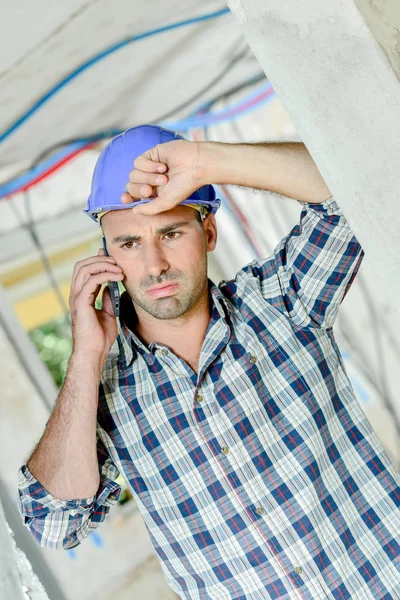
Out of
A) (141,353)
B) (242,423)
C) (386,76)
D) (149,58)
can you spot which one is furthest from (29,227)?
(386,76)

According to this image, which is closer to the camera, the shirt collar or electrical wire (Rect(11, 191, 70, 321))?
the shirt collar

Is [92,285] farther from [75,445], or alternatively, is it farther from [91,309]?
[75,445]

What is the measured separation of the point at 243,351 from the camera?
1.70 m

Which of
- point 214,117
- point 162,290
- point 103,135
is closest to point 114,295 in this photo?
point 162,290

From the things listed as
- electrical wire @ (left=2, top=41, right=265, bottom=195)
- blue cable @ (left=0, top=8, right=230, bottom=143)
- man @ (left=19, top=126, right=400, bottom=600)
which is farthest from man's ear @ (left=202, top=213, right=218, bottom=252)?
electrical wire @ (left=2, top=41, right=265, bottom=195)

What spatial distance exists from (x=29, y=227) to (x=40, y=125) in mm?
850

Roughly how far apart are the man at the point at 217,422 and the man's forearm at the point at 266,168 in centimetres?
1

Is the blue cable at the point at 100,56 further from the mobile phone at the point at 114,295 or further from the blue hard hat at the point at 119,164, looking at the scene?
the mobile phone at the point at 114,295

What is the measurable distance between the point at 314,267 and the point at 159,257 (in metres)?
0.36

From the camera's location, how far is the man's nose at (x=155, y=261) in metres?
1.62

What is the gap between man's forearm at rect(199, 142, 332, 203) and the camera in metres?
1.40

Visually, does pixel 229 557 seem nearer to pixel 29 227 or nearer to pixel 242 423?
pixel 242 423

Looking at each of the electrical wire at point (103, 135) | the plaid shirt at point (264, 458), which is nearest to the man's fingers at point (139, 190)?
the plaid shirt at point (264, 458)

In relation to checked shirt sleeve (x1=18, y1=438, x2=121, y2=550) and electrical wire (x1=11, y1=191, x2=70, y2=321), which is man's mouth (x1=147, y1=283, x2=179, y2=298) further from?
electrical wire (x1=11, y1=191, x2=70, y2=321)
